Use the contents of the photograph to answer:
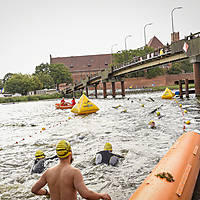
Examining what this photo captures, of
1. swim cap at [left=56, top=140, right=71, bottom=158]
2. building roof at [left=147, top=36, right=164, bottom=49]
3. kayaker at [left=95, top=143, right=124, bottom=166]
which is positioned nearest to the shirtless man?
swim cap at [left=56, top=140, right=71, bottom=158]

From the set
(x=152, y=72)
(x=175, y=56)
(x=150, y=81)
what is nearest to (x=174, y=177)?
(x=175, y=56)

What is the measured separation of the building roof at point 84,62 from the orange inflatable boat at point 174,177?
122 meters

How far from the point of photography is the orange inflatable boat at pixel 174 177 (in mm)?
3758

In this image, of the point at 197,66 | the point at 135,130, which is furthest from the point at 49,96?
the point at 135,130

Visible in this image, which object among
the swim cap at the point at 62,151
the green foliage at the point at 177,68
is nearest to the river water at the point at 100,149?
the swim cap at the point at 62,151

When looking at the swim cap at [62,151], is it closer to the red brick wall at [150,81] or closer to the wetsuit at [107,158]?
the wetsuit at [107,158]

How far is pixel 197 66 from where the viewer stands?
80.4ft

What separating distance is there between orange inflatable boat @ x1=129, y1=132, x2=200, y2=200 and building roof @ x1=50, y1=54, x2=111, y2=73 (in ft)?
401

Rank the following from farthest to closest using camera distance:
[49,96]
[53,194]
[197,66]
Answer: [49,96], [197,66], [53,194]

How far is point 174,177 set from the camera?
4.23 m

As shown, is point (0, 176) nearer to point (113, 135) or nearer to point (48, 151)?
point (48, 151)

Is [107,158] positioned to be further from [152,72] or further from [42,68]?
[42,68]

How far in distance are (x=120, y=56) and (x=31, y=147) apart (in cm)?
7773

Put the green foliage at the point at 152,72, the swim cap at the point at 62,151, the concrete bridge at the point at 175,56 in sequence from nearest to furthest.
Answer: the swim cap at the point at 62,151, the concrete bridge at the point at 175,56, the green foliage at the point at 152,72
